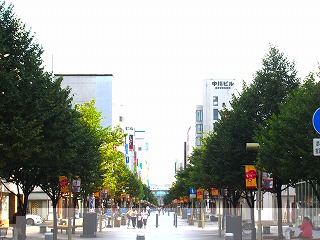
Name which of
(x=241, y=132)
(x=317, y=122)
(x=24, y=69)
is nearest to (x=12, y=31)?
(x=24, y=69)

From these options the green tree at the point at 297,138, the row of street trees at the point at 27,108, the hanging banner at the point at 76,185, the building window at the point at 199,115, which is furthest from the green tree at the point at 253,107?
the building window at the point at 199,115

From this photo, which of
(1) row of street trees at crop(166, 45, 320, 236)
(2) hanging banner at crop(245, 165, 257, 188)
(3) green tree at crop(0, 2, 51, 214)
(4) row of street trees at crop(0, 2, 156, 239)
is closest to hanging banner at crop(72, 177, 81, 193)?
(4) row of street trees at crop(0, 2, 156, 239)

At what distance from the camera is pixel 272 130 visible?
34.8m

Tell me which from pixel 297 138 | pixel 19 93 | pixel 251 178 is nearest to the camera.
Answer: pixel 19 93

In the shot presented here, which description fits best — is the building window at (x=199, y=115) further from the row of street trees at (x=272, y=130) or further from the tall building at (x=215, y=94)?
the row of street trees at (x=272, y=130)

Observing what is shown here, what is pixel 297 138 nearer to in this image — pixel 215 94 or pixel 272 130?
pixel 272 130

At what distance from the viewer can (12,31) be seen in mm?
28250

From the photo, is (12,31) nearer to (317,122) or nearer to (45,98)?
(45,98)

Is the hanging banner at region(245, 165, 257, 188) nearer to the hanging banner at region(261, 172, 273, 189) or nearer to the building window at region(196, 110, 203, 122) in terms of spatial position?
the hanging banner at region(261, 172, 273, 189)

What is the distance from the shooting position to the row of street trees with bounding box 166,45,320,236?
104 feet

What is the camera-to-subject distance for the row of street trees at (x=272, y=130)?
104ft

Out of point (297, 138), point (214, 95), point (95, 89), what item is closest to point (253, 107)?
point (297, 138)

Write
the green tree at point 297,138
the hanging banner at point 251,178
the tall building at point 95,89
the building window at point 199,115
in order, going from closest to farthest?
the green tree at point 297,138
the hanging banner at point 251,178
the tall building at point 95,89
the building window at point 199,115

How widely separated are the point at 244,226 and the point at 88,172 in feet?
53.7
